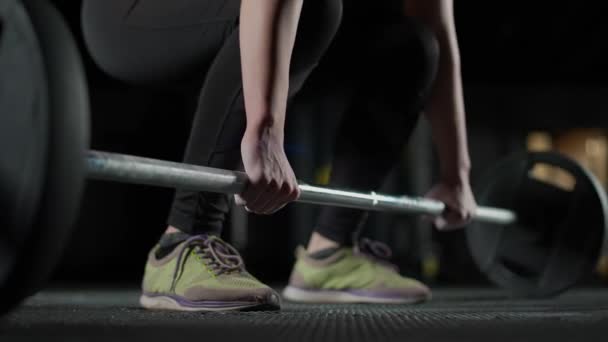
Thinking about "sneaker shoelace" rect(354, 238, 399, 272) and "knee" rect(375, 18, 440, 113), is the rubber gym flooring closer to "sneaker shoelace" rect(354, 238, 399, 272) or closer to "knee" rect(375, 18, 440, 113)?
"sneaker shoelace" rect(354, 238, 399, 272)

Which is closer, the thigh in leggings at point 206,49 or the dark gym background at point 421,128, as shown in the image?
the thigh in leggings at point 206,49

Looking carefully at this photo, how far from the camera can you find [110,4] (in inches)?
47.4

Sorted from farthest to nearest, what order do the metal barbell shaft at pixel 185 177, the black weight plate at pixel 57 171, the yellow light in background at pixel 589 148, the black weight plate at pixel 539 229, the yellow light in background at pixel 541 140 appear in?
the yellow light in background at pixel 589 148, the yellow light in background at pixel 541 140, the black weight plate at pixel 539 229, the metal barbell shaft at pixel 185 177, the black weight plate at pixel 57 171

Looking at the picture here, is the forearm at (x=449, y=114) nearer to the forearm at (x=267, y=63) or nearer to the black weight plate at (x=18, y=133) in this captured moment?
the forearm at (x=267, y=63)

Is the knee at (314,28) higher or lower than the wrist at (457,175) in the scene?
higher

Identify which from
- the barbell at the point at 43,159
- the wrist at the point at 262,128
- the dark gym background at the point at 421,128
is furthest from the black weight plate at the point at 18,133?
the dark gym background at the point at 421,128

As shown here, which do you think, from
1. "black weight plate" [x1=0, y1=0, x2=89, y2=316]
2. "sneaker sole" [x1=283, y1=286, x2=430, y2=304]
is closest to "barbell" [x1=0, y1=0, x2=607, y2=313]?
"black weight plate" [x1=0, y1=0, x2=89, y2=316]

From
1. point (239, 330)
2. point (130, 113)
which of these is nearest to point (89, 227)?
point (130, 113)

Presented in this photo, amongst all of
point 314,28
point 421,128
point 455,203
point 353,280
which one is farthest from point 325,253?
point 421,128

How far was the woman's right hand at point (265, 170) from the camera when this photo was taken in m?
0.94

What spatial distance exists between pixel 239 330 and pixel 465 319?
32 centimetres

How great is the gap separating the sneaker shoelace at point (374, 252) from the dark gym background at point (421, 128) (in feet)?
14.0

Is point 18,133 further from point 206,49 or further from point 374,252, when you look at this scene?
point 374,252

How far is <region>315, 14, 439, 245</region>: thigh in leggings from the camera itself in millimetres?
1439
